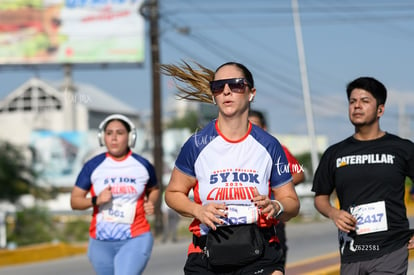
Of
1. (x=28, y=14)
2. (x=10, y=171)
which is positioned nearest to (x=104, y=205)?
(x=10, y=171)

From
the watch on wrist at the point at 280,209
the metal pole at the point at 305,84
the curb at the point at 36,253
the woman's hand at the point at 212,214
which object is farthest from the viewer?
the metal pole at the point at 305,84

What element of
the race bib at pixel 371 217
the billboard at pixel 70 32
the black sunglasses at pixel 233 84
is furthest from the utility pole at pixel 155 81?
the black sunglasses at pixel 233 84

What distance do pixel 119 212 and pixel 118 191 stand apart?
0.69 feet

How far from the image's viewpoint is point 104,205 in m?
8.76

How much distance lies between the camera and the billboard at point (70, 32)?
54844mm

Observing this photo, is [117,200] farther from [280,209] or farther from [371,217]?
[280,209]

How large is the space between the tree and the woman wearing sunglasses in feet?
135

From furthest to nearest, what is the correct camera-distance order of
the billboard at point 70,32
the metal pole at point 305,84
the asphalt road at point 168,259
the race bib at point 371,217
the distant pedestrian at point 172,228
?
the billboard at point 70,32, the metal pole at point 305,84, the distant pedestrian at point 172,228, the asphalt road at point 168,259, the race bib at point 371,217

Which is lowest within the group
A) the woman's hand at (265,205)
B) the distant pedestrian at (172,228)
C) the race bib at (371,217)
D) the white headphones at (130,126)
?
the distant pedestrian at (172,228)

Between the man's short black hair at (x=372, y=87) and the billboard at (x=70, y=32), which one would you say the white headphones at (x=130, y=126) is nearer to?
the man's short black hair at (x=372, y=87)

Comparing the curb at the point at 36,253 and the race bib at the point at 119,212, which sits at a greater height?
the race bib at the point at 119,212

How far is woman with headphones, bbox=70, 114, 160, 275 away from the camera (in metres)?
8.52

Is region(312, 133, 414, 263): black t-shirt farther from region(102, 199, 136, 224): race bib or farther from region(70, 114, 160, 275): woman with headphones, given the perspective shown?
region(102, 199, 136, 224): race bib

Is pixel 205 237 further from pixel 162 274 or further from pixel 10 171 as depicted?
pixel 10 171
